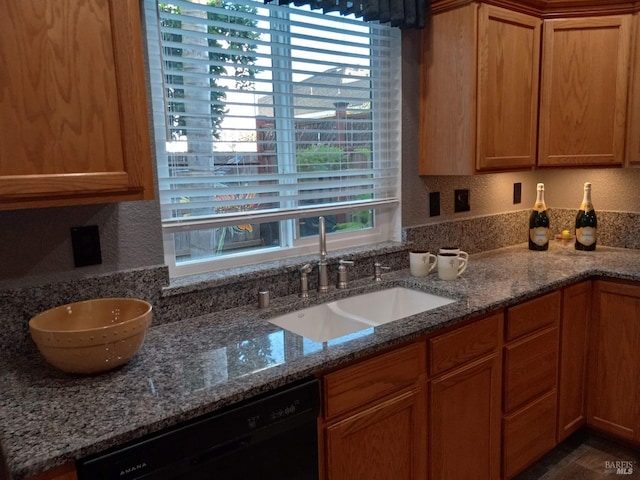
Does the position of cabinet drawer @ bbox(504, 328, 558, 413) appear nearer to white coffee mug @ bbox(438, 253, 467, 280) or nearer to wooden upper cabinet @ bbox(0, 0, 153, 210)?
white coffee mug @ bbox(438, 253, 467, 280)

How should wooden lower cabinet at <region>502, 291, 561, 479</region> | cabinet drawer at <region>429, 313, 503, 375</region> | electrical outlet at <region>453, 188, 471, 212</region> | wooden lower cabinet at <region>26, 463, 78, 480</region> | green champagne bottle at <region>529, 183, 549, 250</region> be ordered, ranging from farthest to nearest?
1. green champagne bottle at <region>529, 183, 549, 250</region>
2. electrical outlet at <region>453, 188, 471, 212</region>
3. wooden lower cabinet at <region>502, 291, 561, 479</region>
4. cabinet drawer at <region>429, 313, 503, 375</region>
5. wooden lower cabinet at <region>26, 463, 78, 480</region>

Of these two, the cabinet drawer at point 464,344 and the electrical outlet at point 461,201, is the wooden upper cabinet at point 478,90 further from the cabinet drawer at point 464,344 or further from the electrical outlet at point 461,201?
the cabinet drawer at point 464,344

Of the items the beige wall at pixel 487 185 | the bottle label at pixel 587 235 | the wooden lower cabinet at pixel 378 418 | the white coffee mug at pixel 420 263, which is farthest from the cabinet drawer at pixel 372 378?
the bottle label at pixel 587 235

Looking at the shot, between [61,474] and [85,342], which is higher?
[85,342]

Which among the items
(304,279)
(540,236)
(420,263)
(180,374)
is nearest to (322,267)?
(304,279)

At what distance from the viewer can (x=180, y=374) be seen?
1.25m

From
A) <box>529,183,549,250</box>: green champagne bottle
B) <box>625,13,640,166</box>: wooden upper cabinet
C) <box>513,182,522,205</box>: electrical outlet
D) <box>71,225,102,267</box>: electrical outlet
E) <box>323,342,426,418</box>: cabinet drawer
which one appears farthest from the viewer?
<box>513,182,522,205</box>: electrical outlet

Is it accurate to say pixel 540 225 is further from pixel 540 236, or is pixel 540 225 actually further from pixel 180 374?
pixel 180 374

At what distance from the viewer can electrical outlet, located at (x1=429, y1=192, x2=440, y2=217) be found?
244 centimetres

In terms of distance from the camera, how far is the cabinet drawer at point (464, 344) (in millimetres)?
1634

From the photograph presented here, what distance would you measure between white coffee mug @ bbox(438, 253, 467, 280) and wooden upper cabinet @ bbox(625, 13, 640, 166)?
40.6 inches

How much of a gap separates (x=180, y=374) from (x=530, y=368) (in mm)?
1442

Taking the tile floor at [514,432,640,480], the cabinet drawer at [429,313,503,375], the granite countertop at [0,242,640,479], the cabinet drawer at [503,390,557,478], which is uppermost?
the granite countertop at [0,242,640,479]

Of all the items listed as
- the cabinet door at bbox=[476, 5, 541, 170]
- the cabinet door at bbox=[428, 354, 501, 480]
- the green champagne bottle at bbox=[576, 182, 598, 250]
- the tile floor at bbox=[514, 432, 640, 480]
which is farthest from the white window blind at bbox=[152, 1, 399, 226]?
the tile floor at bbox=[514, 432, 640, 480]
